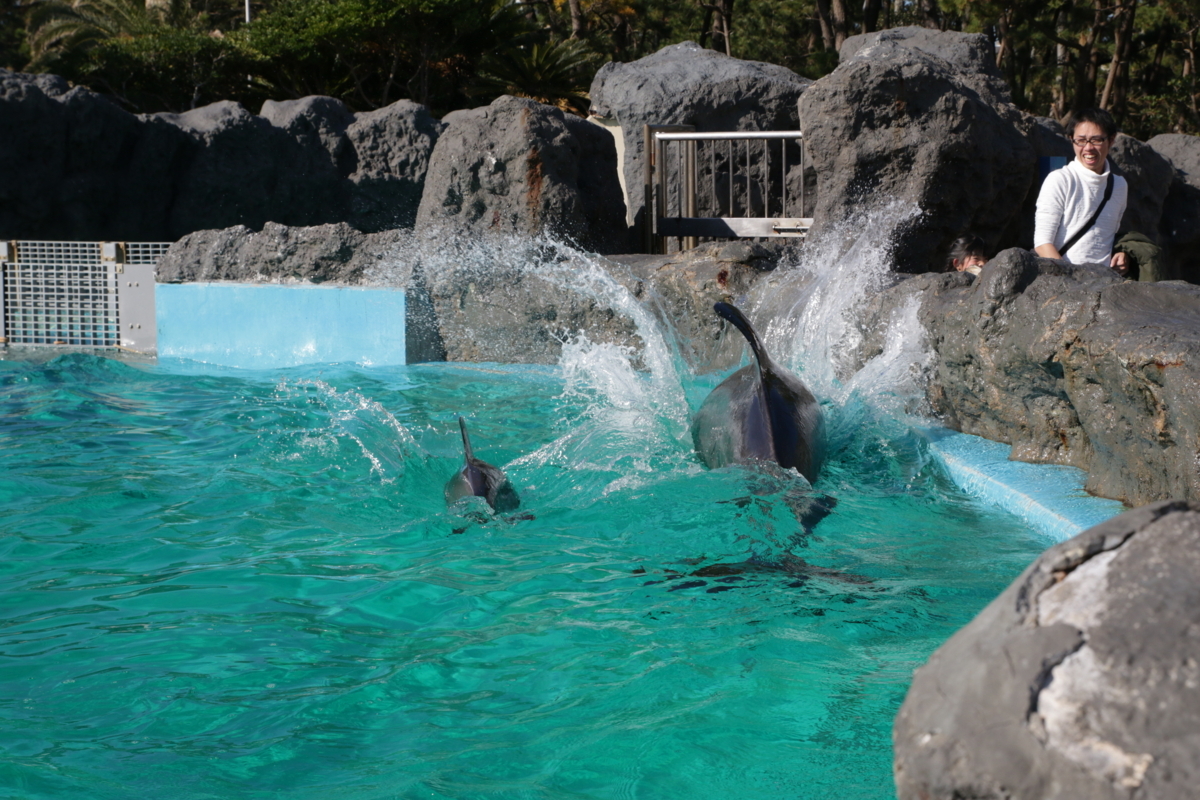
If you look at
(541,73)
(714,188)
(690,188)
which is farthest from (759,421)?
(541,73)

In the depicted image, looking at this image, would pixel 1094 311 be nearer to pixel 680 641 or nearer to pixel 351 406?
pixel 680 641

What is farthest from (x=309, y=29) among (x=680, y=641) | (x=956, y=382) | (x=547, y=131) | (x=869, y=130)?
(x=680, y=641)

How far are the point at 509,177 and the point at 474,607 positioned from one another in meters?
6.63

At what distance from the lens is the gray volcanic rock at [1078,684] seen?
1074 millimetres

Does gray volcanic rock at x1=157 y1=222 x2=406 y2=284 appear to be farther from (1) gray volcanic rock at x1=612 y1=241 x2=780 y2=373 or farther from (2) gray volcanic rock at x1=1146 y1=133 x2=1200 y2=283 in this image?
(2) gray volcanic rock at x1=1146 y1=133 x2=1200 y2=283

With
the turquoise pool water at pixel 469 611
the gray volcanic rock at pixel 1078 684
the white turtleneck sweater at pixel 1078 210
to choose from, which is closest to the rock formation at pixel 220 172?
the turquoise pool water at pixel 469 611

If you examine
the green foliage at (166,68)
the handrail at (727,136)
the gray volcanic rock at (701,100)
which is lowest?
the handrail at (727,136)

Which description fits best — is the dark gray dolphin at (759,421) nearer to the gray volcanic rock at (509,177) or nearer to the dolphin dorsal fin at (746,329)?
the dolphin dorsal fin at (746,329)

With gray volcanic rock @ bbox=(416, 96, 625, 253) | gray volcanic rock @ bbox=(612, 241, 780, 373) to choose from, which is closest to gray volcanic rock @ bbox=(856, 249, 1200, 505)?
gray volcanic rock @ bbox=(612, 241, 780, 373)

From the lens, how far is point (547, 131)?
31.0 feet

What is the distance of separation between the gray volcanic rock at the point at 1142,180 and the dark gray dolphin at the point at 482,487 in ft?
26.4

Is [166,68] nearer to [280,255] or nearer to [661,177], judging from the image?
[280,255]

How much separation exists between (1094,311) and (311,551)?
3.31 metres

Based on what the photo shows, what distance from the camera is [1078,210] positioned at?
5238 millimetres
